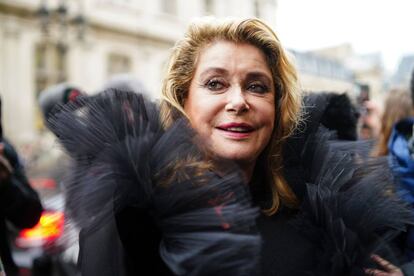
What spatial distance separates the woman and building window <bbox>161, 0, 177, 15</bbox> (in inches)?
767

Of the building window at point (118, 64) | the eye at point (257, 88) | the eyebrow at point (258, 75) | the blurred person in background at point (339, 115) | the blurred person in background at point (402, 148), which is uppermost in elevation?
the eyebrow at point (258, 75)

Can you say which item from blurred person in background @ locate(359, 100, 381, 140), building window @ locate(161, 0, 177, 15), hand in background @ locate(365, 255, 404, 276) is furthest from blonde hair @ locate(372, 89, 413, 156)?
building window @ locate(161, 0, 177, 15)

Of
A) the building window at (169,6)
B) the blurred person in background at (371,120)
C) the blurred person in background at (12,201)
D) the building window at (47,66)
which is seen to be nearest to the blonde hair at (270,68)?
the blurred person in background at (12,201)

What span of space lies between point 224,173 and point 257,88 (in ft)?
1.20

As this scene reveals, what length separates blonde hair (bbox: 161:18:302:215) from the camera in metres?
1.38

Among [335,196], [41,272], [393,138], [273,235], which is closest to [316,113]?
[335,196]

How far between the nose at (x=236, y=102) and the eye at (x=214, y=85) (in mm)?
35

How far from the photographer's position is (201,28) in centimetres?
141

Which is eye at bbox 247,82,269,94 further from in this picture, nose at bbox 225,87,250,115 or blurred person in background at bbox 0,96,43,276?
blurred person in background at bbox 0,96,43,276

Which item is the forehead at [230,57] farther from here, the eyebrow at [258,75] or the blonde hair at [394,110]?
the blonde hair at [394,110]

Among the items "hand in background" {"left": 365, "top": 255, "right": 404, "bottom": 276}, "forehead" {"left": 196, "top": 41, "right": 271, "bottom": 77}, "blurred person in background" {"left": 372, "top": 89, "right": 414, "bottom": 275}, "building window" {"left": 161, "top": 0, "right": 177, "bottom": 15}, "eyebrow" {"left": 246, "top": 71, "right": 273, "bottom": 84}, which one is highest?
"building window" {"left": 161, "top": 0, "right": 177, "bottom": 15}

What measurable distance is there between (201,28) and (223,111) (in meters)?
0.29

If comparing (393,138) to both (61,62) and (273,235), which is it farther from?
(61,62)

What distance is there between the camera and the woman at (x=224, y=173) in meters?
0.96
